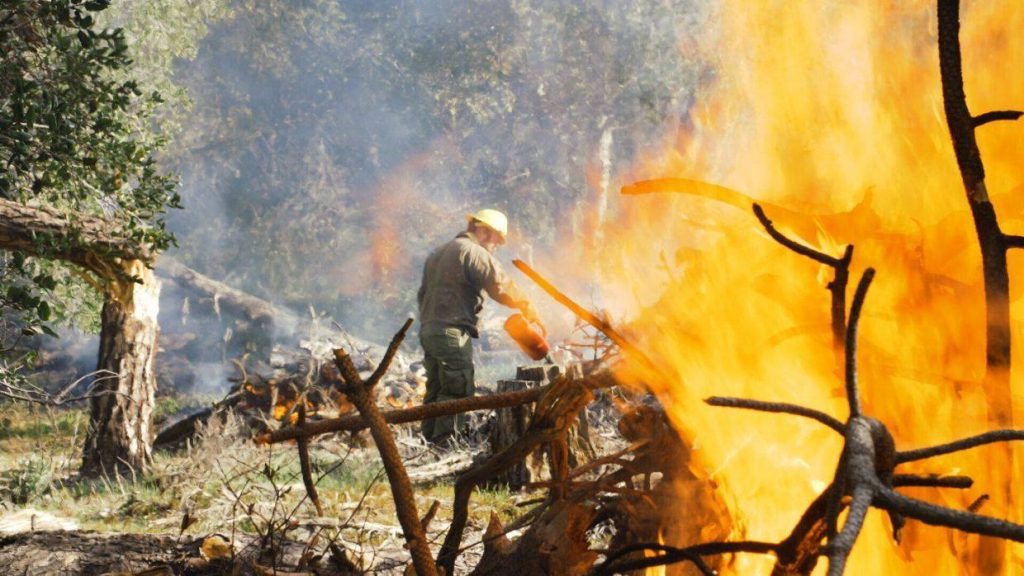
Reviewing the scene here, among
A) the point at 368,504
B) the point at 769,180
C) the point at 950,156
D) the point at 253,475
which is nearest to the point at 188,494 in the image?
the point at 253,475

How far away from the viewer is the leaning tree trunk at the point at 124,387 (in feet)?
27.2

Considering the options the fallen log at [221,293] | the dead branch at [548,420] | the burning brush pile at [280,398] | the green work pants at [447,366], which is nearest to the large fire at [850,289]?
the dead branch at [548,420]

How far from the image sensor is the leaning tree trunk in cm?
830

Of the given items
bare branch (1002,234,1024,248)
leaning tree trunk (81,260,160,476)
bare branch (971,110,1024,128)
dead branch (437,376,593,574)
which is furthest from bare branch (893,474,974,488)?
leaning tree trunk (81,260,160,476)

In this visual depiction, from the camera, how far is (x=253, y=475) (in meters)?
7.37

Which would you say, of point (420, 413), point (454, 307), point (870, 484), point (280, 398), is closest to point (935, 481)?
point (870, 484)

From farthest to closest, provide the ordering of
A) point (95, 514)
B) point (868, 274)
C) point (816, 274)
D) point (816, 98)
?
point (95, 514) → point (816, 98) → point (816, 274) → point (868, 274)

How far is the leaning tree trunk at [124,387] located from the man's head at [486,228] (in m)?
3.47

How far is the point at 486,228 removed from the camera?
9.11 metres

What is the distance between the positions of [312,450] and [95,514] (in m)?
2.74

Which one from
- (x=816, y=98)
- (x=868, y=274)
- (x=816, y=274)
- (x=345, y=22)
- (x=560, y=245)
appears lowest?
(x=868, y=274)

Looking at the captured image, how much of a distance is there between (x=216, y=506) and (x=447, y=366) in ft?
11.0

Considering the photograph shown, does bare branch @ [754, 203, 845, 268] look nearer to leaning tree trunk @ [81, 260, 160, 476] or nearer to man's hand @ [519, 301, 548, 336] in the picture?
man's hand @ [519, 301, 548, 336]

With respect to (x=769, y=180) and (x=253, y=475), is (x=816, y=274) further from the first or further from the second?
(x=253, y=475)
